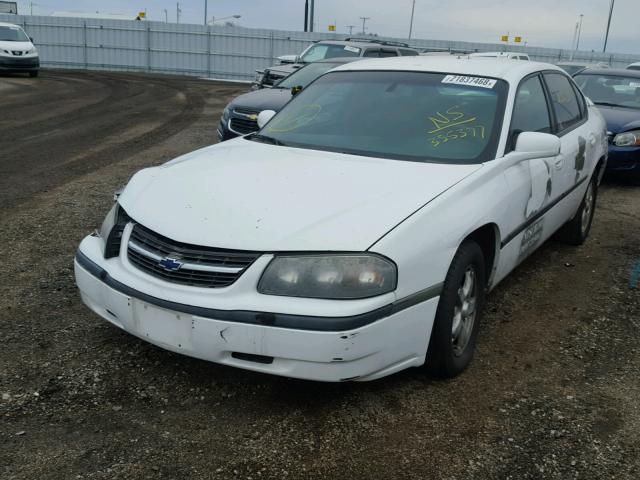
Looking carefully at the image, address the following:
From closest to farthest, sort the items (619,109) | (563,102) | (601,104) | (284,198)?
(284,198) < (563,102) < (619,109) < (601,104)

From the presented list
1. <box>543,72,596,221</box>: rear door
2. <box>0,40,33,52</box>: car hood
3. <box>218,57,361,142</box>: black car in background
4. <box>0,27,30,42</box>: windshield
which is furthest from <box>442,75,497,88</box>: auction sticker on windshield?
<box>0,27,30,42</box>: windshield

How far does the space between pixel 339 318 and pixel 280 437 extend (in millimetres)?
624

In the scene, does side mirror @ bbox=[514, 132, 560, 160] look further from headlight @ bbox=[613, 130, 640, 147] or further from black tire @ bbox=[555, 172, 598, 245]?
headlight @ bbox=[613, 130, 640, 147]

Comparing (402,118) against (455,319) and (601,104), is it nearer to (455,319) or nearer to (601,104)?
(455,319)

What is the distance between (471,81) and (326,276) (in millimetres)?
2057

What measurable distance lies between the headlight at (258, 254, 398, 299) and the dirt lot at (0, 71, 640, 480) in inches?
25.6

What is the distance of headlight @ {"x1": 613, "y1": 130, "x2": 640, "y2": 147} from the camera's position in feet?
27.0

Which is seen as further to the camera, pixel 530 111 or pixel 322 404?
pixel 530 111

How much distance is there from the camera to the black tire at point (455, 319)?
3053 millimetres

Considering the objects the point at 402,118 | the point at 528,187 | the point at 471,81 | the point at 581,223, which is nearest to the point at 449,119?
the point at 402,118

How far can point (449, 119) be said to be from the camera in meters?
3.92

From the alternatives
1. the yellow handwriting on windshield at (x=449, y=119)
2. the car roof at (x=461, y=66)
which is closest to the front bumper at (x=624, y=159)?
the car roof at (x=461, y=66)

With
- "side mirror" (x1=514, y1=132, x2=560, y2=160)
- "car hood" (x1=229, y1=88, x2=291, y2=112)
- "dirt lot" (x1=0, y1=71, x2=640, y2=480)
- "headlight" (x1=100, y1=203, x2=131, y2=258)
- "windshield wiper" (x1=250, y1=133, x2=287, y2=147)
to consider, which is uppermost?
"side mirror" (x1=514, y1=132, x2=560, y2=160)

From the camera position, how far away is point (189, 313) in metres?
2.76
